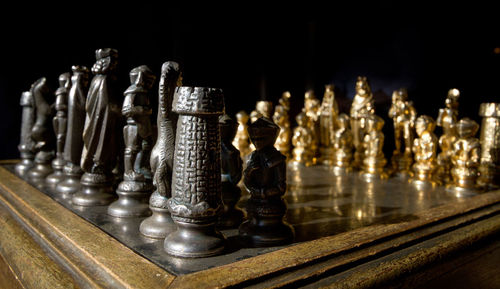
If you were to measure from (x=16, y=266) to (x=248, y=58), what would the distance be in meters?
2.73

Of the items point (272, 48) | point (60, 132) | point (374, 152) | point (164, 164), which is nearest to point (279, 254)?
point (164, 164)

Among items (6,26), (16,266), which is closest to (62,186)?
(16,266)

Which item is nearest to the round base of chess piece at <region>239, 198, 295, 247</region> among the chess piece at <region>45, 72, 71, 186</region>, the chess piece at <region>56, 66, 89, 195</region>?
the chess piece at <region>56, 66, 89, 195</region>

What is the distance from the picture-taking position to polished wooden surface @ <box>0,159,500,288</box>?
82cm

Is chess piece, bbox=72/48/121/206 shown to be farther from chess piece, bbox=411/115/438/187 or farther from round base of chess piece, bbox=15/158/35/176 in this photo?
chess piece, bbox=411/115/438/187

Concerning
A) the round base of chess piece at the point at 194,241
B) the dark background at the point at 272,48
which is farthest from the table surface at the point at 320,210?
the dark background at the point at 272,48

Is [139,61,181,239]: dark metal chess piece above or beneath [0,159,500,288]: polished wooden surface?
above

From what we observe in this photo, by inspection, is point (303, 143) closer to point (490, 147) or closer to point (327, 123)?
point (327, 123)

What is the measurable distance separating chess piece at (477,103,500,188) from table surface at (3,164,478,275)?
0.79 feet

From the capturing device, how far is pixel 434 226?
4.07ft

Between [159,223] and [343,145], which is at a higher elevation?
[343,145]

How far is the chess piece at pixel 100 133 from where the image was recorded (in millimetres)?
1347

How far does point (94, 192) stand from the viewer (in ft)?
4.58

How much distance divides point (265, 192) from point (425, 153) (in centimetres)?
118
